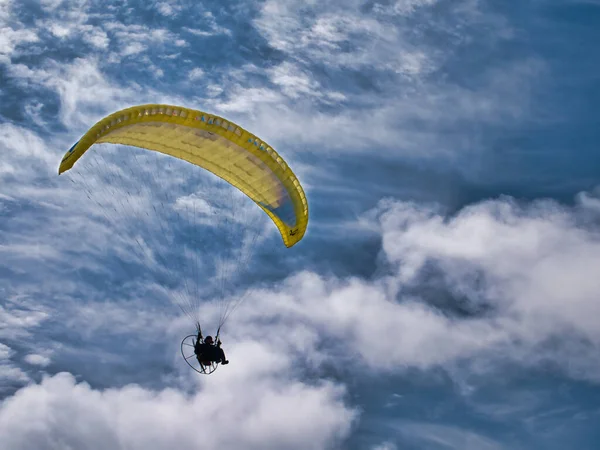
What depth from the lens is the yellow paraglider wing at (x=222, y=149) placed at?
134 ft

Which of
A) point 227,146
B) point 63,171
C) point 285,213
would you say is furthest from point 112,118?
point 285,213

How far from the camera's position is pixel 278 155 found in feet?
147

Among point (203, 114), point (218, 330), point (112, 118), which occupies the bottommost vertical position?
point (218, 330)

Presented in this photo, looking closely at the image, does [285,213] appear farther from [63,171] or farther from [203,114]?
[63,171]

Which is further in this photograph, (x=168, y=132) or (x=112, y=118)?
(x=168, y=132)

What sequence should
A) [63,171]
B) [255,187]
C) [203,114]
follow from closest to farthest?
[63,171] → [203,114] → [255,187]

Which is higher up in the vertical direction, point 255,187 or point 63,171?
point 255,187

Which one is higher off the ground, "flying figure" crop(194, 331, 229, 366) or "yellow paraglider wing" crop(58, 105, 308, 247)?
"yellow paraglider wing" crop(58, 105, 308, 247)

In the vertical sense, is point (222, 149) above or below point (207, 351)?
above

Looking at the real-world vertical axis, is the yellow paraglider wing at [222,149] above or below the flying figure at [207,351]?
above

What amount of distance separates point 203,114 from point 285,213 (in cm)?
722

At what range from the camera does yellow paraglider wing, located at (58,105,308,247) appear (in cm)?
4078

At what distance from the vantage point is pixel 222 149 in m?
44.6

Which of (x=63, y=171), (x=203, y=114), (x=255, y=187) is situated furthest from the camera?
(x=255, y=187)
